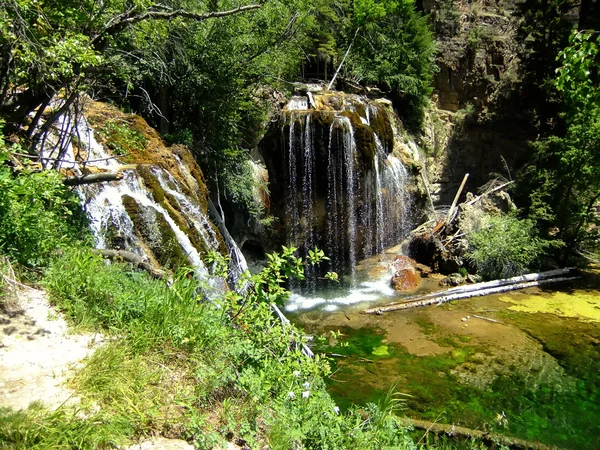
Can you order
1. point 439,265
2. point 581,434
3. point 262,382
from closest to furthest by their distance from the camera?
point 262,382
point 581,434
point 439,265

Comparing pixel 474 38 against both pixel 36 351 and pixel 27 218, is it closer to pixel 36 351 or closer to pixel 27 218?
pixel 27 218

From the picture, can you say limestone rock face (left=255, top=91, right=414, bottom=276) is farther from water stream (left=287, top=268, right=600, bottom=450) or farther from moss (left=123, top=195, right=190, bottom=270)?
moss (left=123, top=195, right=190, bottom=270)

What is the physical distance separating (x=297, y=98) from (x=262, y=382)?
479 inches

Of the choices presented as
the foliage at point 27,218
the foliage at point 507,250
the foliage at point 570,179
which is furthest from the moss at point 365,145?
the foliage at point 27,218

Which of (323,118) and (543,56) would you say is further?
(543,56)

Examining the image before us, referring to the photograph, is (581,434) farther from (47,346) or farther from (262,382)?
(47,346)

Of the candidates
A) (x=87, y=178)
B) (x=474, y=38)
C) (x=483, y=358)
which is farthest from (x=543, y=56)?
(x=87, y=178)

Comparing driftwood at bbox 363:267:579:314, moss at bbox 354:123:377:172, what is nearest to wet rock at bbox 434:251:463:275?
driftwood at bbox 363:267:579:314

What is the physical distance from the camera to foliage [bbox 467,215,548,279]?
12289 mm

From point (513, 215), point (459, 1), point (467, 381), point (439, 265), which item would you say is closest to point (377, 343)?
point (467, 381)

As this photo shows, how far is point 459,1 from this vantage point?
20094mm

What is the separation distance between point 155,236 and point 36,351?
309 cm

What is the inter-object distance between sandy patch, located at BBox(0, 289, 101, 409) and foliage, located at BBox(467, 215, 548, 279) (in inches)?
453

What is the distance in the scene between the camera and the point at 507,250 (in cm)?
1228
